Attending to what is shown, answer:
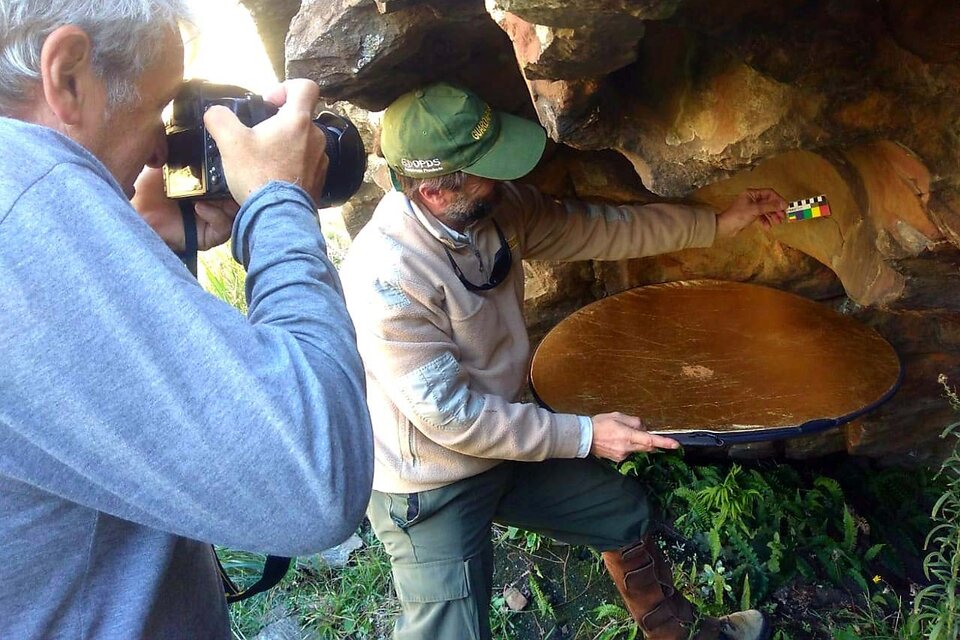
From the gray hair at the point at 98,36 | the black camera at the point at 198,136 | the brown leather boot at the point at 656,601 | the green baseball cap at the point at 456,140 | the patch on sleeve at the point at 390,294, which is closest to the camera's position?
the gray hair at the point at 98,36

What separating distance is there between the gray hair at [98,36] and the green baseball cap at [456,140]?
1.10 m

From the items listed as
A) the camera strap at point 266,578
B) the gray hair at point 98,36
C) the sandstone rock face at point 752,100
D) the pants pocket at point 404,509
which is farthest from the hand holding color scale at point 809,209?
the gray hair at point 98,36

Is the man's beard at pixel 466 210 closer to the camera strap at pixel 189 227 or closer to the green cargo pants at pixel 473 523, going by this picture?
the green cargo pants at pixel 473 523

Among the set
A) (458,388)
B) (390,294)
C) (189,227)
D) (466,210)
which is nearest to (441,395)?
(458,388)

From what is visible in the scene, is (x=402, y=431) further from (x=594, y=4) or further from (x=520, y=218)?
(x=594, y=4)

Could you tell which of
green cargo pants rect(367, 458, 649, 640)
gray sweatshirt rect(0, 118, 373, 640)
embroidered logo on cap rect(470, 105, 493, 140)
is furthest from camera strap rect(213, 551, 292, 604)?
embroidered logo on cap rect(470, 105, 493, 140)

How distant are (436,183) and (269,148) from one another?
1.05m

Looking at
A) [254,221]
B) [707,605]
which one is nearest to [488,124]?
[254,221]

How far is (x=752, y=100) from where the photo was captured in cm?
179

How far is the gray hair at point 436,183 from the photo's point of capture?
6.91 feet

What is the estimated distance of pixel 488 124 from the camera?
2.13 metres

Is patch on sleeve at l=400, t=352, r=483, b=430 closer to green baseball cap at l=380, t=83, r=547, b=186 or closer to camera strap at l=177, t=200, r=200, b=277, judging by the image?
green baseball cap at l=380, t=83, r=547, b=186

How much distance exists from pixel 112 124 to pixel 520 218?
5.40 ft

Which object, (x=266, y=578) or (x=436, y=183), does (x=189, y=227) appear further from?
(x=436, y=183)
